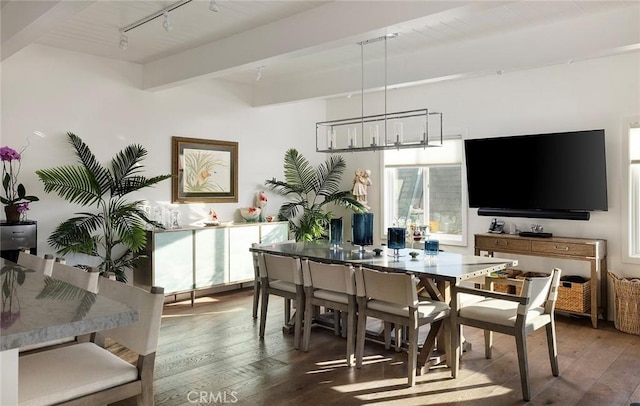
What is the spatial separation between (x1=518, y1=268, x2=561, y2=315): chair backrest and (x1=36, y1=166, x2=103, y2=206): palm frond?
3.84 meters

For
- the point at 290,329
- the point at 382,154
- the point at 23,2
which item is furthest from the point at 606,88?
the point at 23,2

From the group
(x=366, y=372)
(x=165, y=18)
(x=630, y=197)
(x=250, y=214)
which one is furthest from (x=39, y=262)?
(x=630, y=197)

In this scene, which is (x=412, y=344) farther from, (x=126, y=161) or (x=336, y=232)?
(x=126, y=161)

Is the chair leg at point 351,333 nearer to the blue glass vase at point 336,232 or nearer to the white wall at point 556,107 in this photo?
the blue glass vase at point 336,232

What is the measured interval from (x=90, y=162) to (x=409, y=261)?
3.36 m

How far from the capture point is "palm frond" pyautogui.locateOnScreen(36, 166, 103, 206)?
14.9 ft

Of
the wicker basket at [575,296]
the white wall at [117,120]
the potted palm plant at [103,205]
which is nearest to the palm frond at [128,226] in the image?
the potted palm plant at [103,205]

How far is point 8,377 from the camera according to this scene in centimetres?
132

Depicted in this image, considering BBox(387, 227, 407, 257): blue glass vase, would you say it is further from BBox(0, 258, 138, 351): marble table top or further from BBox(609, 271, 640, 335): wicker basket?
BBox(0, 258, 138, 351): marble table top

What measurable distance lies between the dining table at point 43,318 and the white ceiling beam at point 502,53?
387cm

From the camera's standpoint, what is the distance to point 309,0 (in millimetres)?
3582

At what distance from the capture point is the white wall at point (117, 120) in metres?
4.73

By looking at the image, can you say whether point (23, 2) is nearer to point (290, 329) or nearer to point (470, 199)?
point (290, 329)

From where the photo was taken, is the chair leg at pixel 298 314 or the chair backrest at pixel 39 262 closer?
the chair backrest at pixel 39 262
